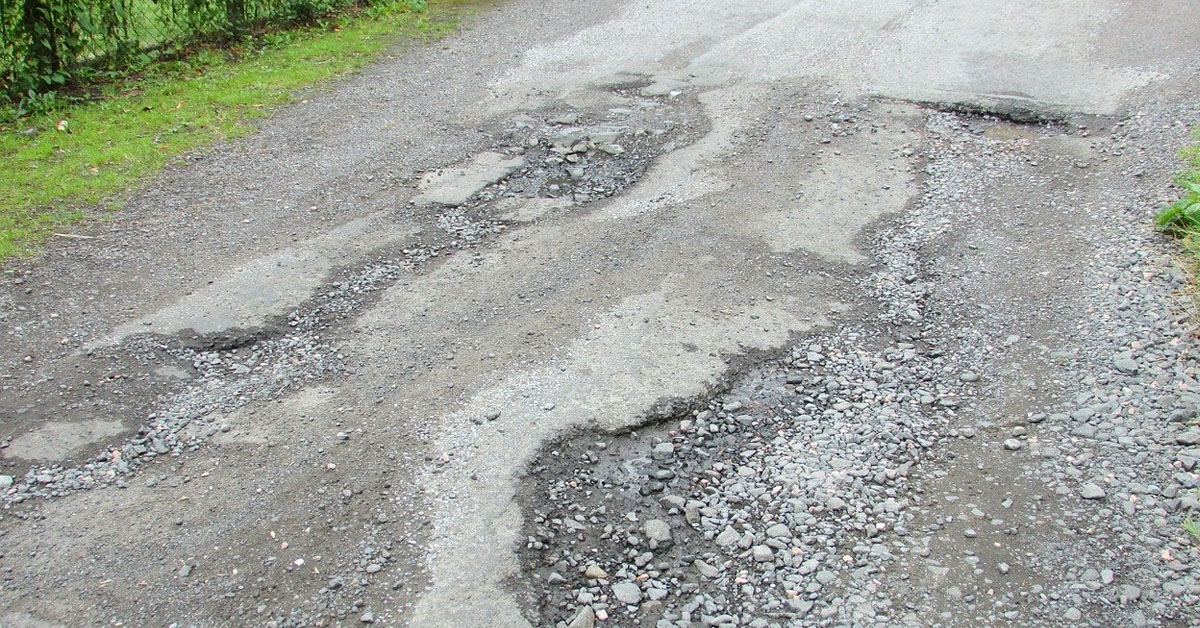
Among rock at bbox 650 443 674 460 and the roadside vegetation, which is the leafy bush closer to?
rock at bbox 650 443 674 460

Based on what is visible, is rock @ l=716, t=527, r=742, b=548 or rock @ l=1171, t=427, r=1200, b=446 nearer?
rock @ l=716, t=527, r=742, b=548

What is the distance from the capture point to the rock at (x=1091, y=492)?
3.70 m

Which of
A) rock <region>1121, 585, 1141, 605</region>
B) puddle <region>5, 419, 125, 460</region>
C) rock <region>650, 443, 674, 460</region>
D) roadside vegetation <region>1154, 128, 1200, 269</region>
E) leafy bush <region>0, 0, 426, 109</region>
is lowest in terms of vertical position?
rock <region>1121, 585, 1141, 605</region>

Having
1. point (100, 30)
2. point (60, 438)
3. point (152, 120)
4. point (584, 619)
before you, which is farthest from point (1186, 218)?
point (100, 30)

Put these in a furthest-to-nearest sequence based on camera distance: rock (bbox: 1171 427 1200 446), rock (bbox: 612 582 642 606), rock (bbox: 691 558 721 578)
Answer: rock (bbox: 1171 427 1200 446) → rock (bbox: 691 558 721 578) → rock (bbox: 612 582 642 606)

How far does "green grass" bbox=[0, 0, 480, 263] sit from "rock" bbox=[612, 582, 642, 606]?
428 centimetres

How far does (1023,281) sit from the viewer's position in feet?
17.0

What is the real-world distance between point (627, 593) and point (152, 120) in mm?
5853

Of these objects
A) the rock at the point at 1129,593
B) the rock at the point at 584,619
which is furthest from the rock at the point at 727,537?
the rock at the point at 1129,593

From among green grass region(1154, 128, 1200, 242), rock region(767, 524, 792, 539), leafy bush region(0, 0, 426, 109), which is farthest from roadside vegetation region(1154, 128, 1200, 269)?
leafy bush region(0, 0, 426, 109)

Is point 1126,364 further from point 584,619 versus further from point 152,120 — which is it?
point 152,120

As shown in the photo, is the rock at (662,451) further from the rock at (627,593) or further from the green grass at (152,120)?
the green grass at (152,120)

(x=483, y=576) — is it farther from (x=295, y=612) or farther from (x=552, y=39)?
(x=552, y=39)

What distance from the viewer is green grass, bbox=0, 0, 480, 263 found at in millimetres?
6074
